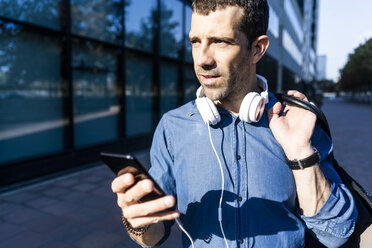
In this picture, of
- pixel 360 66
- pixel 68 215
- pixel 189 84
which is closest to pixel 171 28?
pixel 189 84

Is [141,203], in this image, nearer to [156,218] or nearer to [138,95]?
[156,218]

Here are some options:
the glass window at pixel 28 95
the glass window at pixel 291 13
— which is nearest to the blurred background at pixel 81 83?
the glass window at pixel 28 95

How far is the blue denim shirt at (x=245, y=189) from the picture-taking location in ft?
4.33

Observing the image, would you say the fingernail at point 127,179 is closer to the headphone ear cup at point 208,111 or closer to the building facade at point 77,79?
the headphone ear cup at point 208,111

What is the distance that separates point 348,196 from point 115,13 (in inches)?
287

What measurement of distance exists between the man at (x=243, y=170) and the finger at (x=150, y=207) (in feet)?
0.92

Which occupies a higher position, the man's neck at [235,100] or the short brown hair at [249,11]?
the short brown hair at [249,11]

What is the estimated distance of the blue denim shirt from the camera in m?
1.32

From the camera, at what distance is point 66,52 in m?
6.16

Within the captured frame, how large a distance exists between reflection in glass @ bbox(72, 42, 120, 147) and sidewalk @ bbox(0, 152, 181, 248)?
1.67m

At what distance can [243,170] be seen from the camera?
4.49ft

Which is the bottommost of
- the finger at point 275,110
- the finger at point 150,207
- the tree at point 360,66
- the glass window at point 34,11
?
the finger at point 150,207

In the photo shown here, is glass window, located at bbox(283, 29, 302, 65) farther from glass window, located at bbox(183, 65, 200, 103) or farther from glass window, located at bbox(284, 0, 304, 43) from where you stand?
glass window, located at bbox(183, 65, 200, 103)

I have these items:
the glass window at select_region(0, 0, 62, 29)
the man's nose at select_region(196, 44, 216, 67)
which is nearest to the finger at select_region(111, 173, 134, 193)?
the man's nose at select_region(196, 44, 216, 67)
